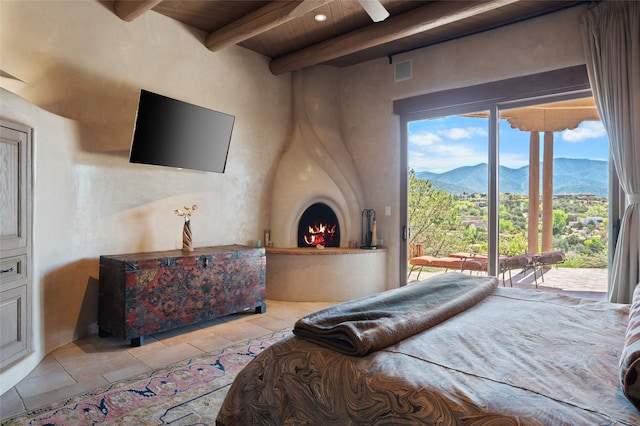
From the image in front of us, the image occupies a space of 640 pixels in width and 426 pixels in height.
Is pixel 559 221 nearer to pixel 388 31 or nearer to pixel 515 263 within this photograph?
pixel 515 263

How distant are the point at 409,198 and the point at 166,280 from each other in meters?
3.02

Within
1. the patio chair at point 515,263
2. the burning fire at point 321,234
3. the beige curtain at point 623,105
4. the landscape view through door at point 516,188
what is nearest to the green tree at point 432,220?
the landscape view through door at point 516,188

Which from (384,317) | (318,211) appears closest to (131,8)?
(318,211)

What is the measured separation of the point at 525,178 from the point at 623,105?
1041mm

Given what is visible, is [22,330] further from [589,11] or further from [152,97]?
[589,11]

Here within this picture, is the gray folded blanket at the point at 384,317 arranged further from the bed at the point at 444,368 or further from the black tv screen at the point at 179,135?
the black tv screen at the point at 179,135

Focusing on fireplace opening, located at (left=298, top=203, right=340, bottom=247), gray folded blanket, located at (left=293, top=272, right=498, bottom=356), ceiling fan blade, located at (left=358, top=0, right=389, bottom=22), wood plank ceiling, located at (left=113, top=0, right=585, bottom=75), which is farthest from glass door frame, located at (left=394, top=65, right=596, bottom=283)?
gray folded blanket, located at (left=293, top=272, right=498, bottom=356)

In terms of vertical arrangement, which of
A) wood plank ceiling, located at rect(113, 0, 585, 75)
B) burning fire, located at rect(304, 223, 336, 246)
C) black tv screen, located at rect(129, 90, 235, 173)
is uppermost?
wood plank ceiling, located at rect(113, 0, 585, 75)

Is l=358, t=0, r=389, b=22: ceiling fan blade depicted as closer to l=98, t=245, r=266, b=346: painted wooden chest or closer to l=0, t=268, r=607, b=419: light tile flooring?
l=98, t=245, r=266, b=346: painted wooden chest

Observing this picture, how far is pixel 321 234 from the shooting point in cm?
519

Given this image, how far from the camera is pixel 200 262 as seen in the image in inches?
140

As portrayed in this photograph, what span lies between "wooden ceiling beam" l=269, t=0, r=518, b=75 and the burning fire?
2.05 metres

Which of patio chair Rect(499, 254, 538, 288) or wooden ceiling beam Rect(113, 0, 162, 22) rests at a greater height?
wooden ceiling beam Rect(113, 0, 162, 22)

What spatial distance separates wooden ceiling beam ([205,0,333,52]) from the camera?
3.35 m
